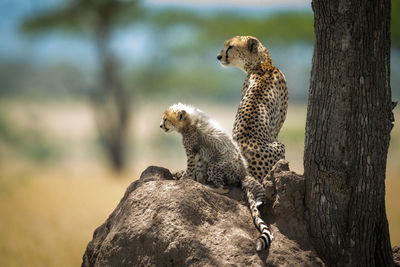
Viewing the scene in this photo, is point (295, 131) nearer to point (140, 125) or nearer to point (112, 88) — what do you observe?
point (112, 88)

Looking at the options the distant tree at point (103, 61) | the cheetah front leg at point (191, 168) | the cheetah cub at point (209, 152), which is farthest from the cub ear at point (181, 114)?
the distant tree at point (103, 61)

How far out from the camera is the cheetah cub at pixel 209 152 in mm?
2794

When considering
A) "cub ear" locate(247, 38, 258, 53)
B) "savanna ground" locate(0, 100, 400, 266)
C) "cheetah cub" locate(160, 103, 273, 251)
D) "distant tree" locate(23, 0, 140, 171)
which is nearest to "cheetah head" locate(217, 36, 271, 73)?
"cub ear" locate(247, 38, 258, 53)

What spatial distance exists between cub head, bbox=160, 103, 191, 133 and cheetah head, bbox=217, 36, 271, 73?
2.01ft

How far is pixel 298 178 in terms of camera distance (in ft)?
8.32

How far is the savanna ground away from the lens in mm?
5918

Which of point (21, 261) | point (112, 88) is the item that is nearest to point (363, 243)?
point (21, 261)

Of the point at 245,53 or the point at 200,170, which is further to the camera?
the point at 245,53

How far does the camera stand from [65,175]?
11.8m

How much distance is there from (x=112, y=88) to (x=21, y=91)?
4.97 meters

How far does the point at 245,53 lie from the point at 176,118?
796 millimetres

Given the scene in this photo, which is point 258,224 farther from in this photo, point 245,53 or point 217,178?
point 245,53

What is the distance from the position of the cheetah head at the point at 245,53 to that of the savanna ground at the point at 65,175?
291 cm

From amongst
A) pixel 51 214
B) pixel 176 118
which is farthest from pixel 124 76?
pixel 176 118
